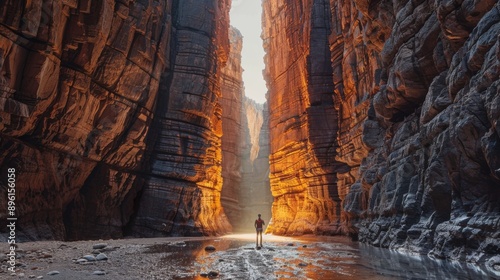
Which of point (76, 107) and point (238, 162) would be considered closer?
point (76, 107)

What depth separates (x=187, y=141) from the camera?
97.2 ft

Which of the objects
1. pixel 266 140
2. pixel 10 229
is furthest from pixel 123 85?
pixel 266 140

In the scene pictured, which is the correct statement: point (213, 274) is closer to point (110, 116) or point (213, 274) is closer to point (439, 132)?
point (439, 132)

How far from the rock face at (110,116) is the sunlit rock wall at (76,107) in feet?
0.21

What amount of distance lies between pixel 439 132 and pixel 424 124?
1654 millimetres

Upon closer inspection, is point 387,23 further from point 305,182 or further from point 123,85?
point 305,182

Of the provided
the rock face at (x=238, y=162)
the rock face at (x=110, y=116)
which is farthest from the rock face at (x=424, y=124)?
the rock face at (x=238, y=162)

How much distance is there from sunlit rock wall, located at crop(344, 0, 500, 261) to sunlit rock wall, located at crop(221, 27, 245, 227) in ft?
118

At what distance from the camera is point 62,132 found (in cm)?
1964

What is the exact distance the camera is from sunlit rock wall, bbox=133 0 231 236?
87.9 feet

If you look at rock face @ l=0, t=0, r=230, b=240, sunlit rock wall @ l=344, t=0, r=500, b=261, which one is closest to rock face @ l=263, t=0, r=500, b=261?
sunlit rock wall @ l=344, t=0, r=500, b=261

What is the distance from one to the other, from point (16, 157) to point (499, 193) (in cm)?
1958

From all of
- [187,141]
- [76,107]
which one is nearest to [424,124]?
[76,107]

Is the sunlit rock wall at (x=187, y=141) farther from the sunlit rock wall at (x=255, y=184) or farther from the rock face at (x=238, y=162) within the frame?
the sunlit rock wall at (x=255, y=184)
